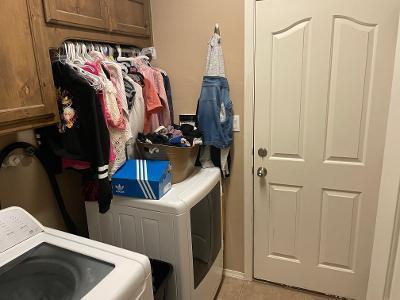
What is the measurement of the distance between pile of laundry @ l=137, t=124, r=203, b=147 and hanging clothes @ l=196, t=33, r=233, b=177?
2.9 inches

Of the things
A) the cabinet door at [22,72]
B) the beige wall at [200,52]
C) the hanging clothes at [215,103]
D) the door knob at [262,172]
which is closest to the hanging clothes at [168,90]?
the beige wall at [200,52]

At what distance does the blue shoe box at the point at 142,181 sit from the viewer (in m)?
1.49

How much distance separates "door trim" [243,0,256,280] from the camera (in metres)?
1.83

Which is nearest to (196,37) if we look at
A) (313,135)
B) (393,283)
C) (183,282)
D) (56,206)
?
(313,135)

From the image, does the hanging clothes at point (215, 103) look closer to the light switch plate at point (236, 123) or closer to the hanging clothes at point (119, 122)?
the light switch plate at point (236, 123)

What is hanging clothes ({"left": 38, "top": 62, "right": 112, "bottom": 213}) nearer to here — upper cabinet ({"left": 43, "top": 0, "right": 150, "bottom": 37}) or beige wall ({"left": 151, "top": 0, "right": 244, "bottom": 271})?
upper cabinet ({"left": 43, "top": 0, "right": 150, "bottom": 37})

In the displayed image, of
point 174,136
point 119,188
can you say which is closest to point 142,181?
point 119,188

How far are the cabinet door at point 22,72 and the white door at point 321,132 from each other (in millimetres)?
1247

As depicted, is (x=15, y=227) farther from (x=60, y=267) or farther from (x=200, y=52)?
(x=200, y=52)

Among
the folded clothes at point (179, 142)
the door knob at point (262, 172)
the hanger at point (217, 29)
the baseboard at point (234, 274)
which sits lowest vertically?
the baseboard at point (234, 274)

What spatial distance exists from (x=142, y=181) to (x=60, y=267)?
1.74 feet

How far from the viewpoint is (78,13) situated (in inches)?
57.4

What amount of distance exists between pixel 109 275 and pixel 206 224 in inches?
34.4

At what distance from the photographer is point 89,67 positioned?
1438mm
